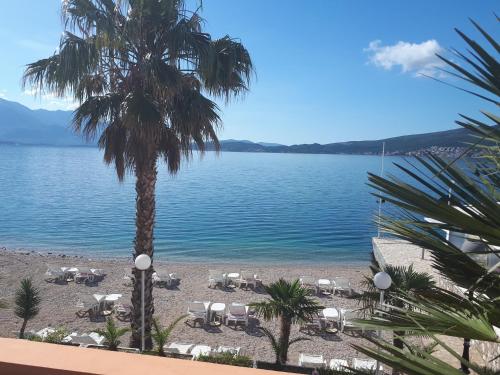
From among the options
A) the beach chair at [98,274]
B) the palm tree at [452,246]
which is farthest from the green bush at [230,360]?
the beach chair at [98,274]

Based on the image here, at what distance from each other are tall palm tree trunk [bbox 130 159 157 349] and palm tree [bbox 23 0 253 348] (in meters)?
0.02

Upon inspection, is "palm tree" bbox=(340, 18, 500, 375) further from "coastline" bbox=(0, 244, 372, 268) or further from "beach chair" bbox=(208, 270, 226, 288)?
"coastline" bbox=(0, 244, 372, 268)

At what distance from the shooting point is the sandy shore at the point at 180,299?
11578 mm

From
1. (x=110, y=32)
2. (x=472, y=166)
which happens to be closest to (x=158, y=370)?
(x=472, y=166)

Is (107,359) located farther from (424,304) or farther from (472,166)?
(472,166)

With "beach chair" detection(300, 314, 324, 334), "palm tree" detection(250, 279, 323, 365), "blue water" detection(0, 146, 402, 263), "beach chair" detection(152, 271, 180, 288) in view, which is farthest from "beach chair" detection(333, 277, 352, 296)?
"palm tree" detection(250, 279, 323, 365)

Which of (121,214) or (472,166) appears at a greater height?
(472,166)

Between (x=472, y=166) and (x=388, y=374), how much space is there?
7137mm

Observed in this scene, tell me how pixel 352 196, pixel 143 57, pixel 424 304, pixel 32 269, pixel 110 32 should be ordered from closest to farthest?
pixel 424 304, pixel 110 32, pixel 143 57, pixel 32 269, pixel 352 196

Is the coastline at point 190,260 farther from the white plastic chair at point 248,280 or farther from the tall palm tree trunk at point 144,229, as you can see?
the tall palm tree trunk at point 144,229

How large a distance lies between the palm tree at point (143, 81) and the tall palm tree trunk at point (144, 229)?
0.07ft

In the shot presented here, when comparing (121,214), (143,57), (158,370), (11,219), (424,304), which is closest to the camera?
(424,304)

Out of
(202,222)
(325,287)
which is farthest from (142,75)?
(202,222)

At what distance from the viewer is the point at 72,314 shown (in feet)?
44.9
